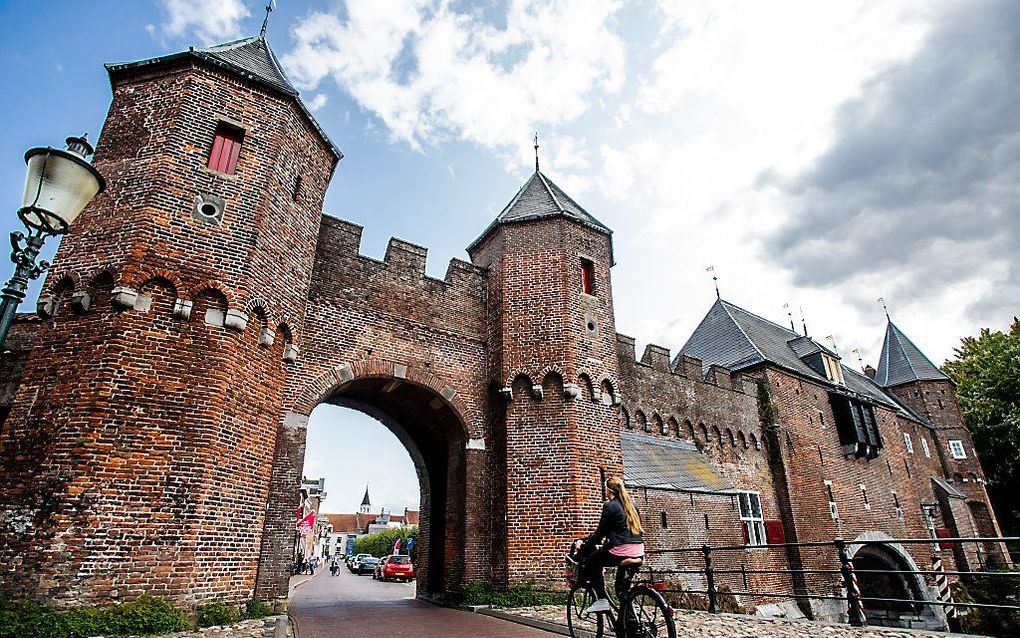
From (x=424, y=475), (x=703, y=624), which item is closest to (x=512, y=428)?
(x=424, y=475)

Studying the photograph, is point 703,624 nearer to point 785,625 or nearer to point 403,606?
point 785,625

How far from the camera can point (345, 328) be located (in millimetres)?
11344

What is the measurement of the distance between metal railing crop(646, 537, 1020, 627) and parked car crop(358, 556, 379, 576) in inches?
1130

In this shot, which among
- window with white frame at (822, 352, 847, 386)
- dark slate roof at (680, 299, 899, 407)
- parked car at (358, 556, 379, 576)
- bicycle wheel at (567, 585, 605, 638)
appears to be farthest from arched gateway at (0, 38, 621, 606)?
parked car at (358, 556, 379, 576)

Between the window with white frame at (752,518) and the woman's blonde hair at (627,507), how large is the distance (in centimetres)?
1341

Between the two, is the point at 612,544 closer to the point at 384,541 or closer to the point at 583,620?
the point at 583,620

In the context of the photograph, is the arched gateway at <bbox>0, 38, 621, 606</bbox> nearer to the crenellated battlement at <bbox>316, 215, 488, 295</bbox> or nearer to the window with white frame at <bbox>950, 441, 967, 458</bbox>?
the crenellated battlement at <bbox>316, 215, 488, 295</bbox>

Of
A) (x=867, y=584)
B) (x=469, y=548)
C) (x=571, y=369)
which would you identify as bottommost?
(x=867, y=584)

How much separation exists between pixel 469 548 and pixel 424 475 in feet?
12.5

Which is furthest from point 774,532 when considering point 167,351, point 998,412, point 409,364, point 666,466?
point 998,412

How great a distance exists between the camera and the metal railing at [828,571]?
7.71 metres

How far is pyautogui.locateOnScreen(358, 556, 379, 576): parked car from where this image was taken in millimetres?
38053

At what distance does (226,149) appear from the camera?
9.98 m

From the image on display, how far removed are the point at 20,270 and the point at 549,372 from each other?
9.48m
